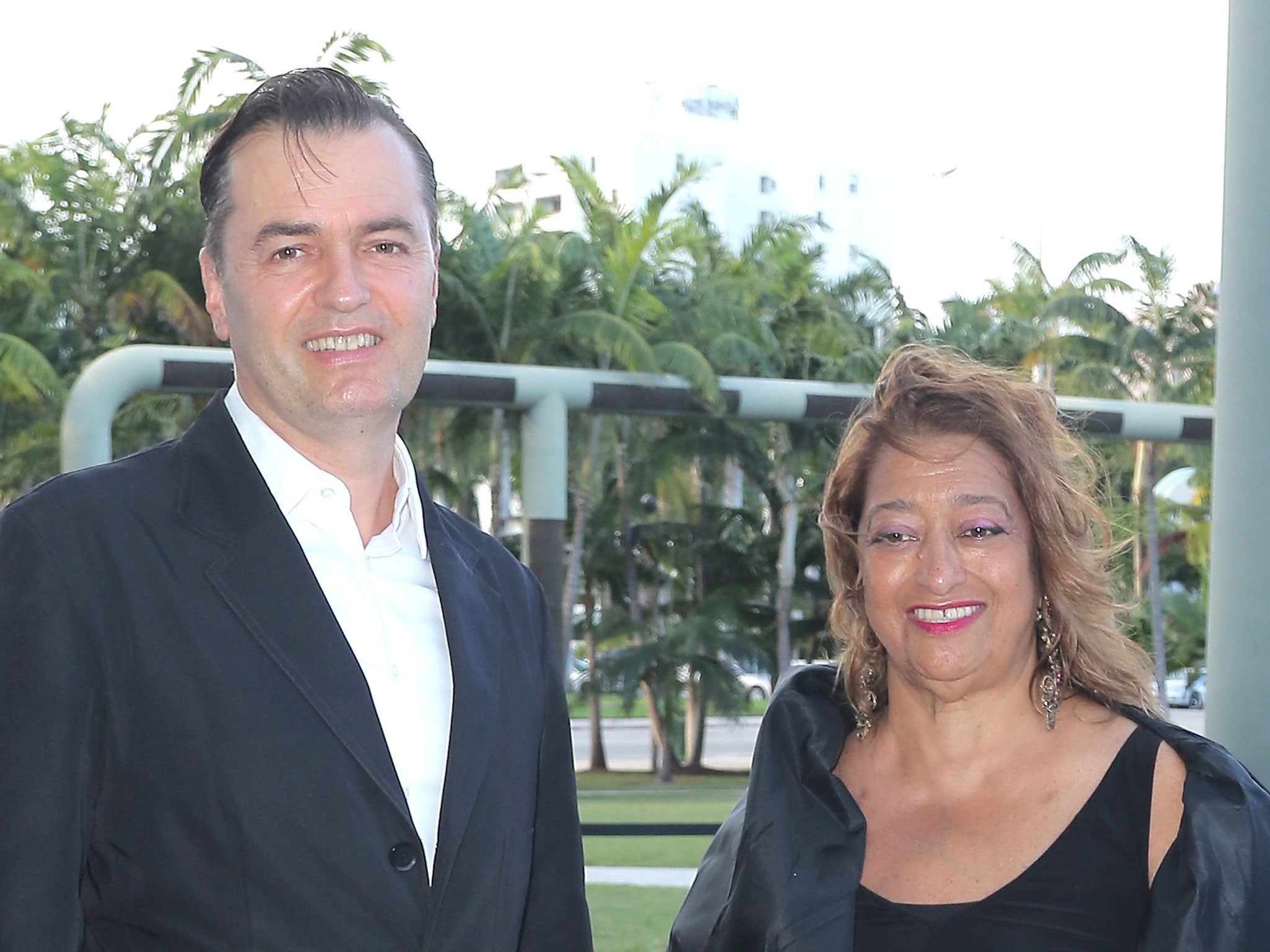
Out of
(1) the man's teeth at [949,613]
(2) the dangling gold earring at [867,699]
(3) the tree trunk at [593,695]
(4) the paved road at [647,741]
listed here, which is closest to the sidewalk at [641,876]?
(2) the dangling gold earring at [867,699]

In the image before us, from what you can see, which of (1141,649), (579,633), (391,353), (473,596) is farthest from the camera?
(579,633)

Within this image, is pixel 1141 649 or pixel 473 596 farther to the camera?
pixel 1141 649

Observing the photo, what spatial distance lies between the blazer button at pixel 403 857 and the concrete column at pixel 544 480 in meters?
5.81

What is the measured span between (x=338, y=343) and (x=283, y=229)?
0.58ft

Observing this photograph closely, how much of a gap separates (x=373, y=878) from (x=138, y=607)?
453mm

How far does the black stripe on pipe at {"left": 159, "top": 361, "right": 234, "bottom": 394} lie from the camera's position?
7027mm

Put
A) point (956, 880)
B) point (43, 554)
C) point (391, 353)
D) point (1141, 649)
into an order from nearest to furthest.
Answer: point (43, 554) < point (391, 353) < point (956, 880) < point (1141, 649)

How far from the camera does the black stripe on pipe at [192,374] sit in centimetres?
703

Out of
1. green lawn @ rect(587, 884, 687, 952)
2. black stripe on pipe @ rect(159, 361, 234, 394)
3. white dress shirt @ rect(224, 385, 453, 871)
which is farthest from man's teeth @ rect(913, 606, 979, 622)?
black stripe on pipe @ rect(159, 361, 234, 394)

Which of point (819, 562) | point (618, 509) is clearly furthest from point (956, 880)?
point (819, 562)

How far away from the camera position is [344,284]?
1996 millimetres

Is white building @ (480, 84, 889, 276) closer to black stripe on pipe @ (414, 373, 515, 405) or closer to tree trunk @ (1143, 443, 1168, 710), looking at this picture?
tree trunk @ (1143, 443, 1168, 710)

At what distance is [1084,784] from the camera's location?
2.49 meters

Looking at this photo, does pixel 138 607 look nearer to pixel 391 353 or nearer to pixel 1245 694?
pixel 391 353
